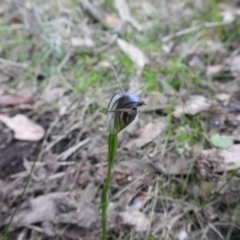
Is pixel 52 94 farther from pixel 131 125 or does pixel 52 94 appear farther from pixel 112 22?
pixel 112 22

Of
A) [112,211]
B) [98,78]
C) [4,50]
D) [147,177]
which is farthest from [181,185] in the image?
[4,50]

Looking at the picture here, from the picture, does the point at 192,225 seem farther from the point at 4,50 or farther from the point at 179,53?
the point at 4,50

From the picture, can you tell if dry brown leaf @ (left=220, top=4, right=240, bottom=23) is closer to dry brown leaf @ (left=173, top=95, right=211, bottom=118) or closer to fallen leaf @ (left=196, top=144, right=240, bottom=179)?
dry brown leaf @ (left=173, top=95, right=211, bottom=118)

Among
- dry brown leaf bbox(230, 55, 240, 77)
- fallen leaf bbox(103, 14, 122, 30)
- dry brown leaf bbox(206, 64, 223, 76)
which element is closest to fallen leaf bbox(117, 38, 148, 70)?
fallen leaf bbox(103, 14, 122, 30)

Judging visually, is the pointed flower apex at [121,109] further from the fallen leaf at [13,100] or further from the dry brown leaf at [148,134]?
the fallen leaf at [13,100]

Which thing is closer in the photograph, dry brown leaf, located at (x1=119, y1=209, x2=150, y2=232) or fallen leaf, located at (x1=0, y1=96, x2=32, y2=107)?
dry brown leaf, located at (x1=119, y1=209, x2=150, y2=232)

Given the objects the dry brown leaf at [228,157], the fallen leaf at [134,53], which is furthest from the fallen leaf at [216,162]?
the fallen leaf at [134,53]

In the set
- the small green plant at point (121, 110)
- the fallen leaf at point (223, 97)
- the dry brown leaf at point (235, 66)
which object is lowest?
the dry brown leaf at point (235, 66)

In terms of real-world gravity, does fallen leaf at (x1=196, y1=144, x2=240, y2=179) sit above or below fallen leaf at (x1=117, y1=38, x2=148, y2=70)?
below
